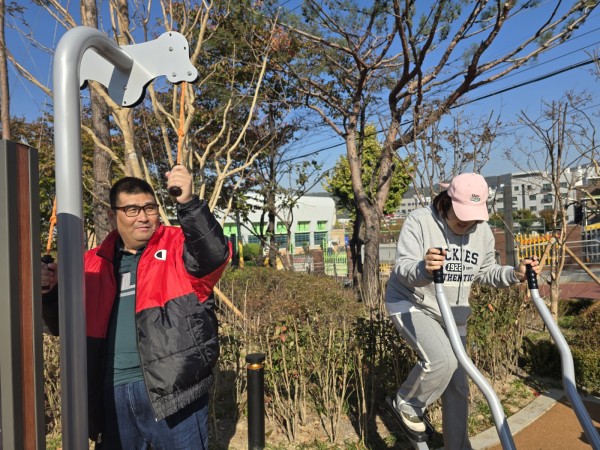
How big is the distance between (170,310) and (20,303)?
77 centimetres

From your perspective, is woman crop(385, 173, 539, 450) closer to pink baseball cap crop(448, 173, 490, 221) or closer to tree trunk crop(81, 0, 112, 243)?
pink baseball cap crop(448, 173, 490, 221)

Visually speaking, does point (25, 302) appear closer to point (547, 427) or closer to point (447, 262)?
point (447, 262)

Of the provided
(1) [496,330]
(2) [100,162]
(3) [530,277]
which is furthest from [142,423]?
(2) [100,162]

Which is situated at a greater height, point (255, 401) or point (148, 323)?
point (148, 323)

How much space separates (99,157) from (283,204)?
19.6 ft

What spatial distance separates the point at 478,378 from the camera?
5.88ft

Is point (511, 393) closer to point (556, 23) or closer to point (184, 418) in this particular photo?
point (184, 418)

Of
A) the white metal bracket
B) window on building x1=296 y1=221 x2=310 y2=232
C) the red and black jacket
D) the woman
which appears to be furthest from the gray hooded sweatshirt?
window on building x1=296 y1=221 x2=310 y2=232

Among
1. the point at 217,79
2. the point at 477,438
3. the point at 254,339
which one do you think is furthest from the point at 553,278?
the point at 217,79

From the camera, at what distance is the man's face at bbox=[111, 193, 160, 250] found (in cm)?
198

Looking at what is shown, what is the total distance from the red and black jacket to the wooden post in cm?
58

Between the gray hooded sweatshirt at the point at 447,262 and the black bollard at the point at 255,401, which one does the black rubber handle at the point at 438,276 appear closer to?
the gray hooded sweatshirt at the point at 447,262

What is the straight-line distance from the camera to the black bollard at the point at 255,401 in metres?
3.14

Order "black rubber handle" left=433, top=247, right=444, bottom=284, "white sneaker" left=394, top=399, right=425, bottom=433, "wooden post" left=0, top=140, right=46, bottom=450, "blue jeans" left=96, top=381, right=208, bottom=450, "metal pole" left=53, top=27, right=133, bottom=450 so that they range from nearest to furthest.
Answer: "wooden post" left=0, top=140, right=46, bottom=450 → "metal pole" left=53, top=27, right=133, bottom=450 → "blue jeans" left=96, top=381, right=208, bottom=450 → "black rubber handle" left=433, top=247, right=444, bottom=284 → "white sneaker" left=394, top=399, right=425, bottom=433
